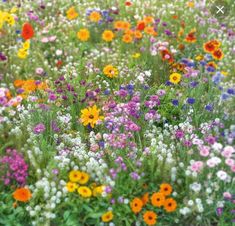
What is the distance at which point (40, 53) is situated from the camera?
257 inches

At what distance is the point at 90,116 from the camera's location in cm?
502

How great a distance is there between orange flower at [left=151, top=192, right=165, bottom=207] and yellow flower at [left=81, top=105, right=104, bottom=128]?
1.14m

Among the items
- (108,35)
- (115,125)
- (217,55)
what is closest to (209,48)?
(217,55)

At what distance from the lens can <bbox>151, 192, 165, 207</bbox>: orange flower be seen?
4070 mm

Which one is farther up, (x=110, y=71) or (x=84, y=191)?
(x=84, y=191)

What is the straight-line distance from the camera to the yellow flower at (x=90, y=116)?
16.4ft

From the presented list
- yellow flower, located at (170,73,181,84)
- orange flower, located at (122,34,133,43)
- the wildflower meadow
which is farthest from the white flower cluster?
orange flower, located at (122,34,133,43)

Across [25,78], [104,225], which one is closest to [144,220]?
[104,225]

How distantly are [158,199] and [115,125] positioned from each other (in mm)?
931

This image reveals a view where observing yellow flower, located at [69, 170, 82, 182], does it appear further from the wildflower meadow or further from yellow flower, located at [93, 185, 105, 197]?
yellow flower, located at [93, 185, 105, 197]

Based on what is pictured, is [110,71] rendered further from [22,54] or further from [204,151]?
[204,151]

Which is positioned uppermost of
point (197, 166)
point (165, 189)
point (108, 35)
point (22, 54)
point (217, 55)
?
point (217, 55)

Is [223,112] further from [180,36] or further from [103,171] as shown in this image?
[180,36]

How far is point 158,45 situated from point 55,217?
2909mm
